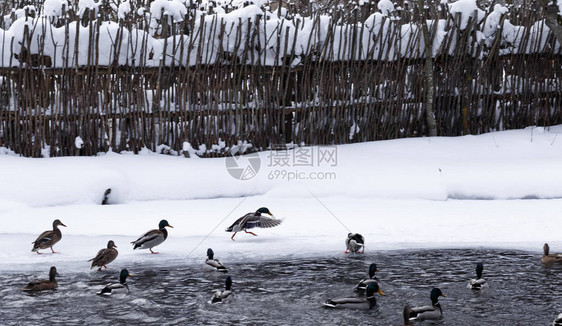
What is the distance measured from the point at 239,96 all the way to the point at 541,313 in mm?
7451

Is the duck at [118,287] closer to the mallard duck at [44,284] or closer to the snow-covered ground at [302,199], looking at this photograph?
the mallard duck at [44,284]

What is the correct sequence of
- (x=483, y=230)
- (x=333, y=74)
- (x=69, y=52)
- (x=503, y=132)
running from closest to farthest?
(x=483, y=230) → (x=69, y=52) → (x=333, y=74) → (x=503, y=132)

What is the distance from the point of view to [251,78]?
13.0 metres

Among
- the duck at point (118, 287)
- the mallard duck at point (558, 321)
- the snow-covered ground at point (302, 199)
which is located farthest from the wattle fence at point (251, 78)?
Result: the mallard duck at point (558, 321)

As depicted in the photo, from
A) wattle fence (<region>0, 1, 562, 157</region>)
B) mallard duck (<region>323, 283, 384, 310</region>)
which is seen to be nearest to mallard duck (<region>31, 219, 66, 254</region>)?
wattle fence (<region>0, 1, 562, 157</region>)

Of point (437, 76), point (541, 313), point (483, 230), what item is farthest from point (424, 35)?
point (541, 313)

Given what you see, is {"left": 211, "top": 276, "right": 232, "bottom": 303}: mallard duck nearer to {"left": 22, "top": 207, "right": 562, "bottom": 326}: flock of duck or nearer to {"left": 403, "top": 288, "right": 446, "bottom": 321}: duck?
{"left": 22, "top": 207, "right": 562, "bottom": 326}: flock of duck

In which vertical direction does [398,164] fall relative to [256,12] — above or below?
below

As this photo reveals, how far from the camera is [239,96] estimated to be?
1308 centimetres

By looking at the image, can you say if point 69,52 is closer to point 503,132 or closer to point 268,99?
point 268,99

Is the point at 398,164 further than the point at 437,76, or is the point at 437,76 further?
the point at 437,76

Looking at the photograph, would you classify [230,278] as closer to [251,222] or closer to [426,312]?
[426,312]

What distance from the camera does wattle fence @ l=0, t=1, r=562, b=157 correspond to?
12281mm

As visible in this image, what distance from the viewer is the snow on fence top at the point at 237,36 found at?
1220cm
